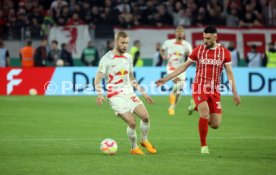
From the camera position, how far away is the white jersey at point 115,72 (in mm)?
12438

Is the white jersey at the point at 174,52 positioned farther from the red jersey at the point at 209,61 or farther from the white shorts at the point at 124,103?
the white shorts at the point at 124,103

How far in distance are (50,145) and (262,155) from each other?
3.83 metres

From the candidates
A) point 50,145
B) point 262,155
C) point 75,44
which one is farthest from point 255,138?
point 75,44

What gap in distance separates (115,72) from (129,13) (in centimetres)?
1846

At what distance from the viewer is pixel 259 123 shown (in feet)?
59.3

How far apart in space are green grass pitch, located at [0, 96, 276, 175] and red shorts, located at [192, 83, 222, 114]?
2.50 ft

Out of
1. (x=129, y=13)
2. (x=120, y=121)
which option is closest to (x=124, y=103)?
(x=120, y=121)

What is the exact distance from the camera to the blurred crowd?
30.0 meters

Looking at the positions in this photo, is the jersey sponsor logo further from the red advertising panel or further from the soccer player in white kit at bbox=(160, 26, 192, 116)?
the red advertising panel

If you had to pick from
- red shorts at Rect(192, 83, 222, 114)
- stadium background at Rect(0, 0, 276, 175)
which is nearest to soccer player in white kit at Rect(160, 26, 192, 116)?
stadium background at Rect(0, 0, 276, 175)

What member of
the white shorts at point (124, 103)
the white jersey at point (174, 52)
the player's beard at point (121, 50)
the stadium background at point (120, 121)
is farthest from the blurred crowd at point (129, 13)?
the white shorts at point (124, 103)

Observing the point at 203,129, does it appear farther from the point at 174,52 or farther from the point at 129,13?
the point at 129,13

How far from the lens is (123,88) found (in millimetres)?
12469

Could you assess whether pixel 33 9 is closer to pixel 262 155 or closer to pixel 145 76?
pixel 145 76
